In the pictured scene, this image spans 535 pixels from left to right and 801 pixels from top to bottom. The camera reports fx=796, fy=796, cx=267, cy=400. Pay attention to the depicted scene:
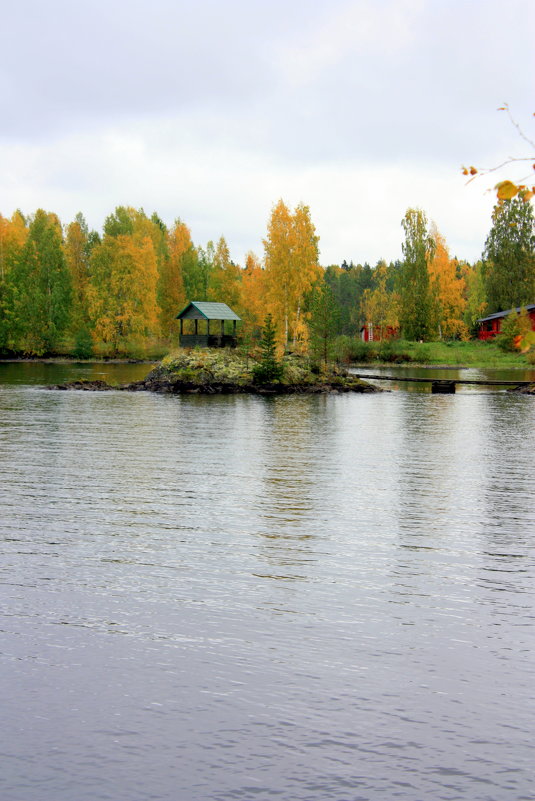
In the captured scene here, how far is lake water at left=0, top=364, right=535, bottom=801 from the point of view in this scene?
5.63 meters

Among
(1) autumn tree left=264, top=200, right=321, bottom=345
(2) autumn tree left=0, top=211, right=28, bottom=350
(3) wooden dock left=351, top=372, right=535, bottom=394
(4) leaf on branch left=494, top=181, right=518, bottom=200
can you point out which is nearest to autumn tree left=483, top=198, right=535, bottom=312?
(1) autumn tree left=264, top=200, right=321, bottom=345

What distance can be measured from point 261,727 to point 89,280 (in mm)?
98205

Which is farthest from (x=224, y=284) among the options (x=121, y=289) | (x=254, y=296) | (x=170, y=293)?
(x=254, y=296)

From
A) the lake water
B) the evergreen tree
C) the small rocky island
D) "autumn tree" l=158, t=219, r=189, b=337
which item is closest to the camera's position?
the lake water

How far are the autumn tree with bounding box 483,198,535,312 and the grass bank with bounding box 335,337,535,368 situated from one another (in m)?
6.28

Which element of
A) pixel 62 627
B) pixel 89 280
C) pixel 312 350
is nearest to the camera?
pixel 62 627

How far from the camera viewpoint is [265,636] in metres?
8.12

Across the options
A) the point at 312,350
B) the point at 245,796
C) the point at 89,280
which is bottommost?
the point at 245,796

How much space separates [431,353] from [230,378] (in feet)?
155

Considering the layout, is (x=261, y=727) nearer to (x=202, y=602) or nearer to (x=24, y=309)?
(x=202, y=602)

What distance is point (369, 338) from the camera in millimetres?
118375

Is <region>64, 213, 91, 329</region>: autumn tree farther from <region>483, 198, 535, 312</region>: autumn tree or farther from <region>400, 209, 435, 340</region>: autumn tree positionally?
<region>483, 198, 535, 312</region>: autumn tree

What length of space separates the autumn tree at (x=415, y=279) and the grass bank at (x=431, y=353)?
2235 mm

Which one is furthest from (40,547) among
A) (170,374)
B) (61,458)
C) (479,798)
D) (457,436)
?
(170,374)
